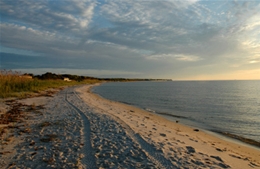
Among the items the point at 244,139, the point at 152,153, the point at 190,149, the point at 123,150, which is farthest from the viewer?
the point at 244,139

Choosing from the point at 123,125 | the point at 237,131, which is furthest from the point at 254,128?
the point at 123,125

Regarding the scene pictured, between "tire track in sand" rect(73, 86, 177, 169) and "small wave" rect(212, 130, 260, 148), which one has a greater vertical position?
"tire track in sand" rect(73, 86, 177, 169)

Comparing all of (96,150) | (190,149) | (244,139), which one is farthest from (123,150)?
(244,139)

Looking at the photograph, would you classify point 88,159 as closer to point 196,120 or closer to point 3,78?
point 196,120

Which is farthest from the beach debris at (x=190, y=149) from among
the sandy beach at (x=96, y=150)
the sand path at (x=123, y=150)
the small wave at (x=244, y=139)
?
the small wave at (x=244, y=139)

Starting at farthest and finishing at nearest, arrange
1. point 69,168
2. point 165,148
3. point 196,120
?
point 196,120 < point 165,148 < point 69,168

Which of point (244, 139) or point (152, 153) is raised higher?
point (152, 153)

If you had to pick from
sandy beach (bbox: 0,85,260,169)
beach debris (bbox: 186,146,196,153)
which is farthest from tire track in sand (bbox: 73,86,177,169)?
beach debris (bbox: 186,146,196,153)

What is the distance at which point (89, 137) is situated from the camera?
7215 millimetres

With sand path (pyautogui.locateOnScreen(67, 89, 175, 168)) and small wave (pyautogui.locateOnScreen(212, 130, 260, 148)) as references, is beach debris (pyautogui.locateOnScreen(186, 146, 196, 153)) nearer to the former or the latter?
sand path (pyautogui.locateOnScreen(67, 89, 175, 168))

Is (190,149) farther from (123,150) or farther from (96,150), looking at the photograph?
(96,150)

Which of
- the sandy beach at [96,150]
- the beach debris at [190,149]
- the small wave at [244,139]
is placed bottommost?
the small wave at [244,139]

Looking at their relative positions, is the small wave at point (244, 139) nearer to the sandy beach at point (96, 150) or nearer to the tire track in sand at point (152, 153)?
the sandy beach at point (96, 150)

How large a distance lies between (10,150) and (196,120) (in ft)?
42.1
